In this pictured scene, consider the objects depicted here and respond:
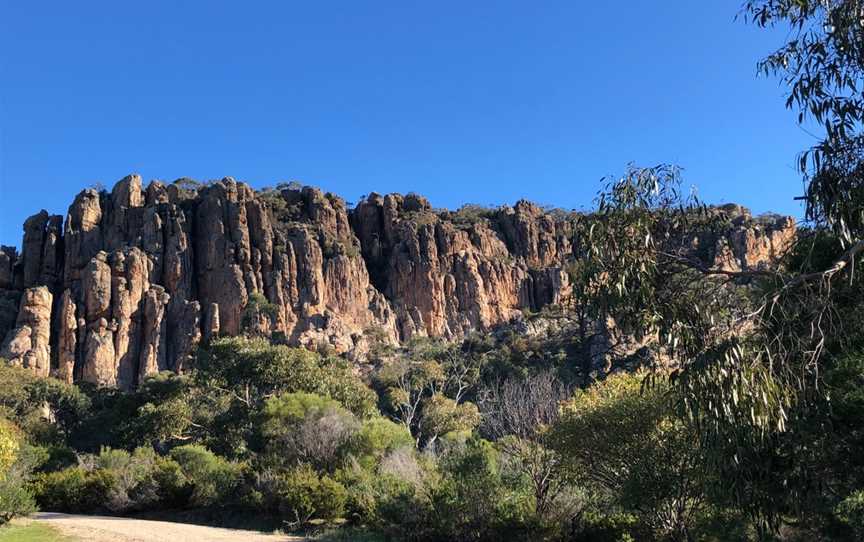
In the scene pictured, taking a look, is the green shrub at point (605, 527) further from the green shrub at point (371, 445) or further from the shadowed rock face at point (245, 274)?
the shadowed rock face at point (245, 274)

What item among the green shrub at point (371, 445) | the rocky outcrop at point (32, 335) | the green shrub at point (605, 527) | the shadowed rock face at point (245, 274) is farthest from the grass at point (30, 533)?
the rocky outcrop at point (32, 335)

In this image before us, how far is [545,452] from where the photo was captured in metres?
15.9

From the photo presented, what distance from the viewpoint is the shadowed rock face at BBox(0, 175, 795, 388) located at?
60594mm

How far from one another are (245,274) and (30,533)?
5284 cm

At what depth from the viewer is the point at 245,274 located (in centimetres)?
6719

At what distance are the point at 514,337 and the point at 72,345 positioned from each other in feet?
142

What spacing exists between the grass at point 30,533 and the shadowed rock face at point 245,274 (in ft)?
138

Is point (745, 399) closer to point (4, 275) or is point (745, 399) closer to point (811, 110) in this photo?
point (811, 110)

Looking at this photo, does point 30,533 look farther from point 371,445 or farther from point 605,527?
point 605,527

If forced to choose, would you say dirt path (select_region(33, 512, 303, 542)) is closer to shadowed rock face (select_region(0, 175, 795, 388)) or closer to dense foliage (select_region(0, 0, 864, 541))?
dense foliage (select_region(0, 0, 864, 541))

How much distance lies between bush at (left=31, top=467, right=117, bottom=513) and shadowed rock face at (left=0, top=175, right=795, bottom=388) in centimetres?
3335

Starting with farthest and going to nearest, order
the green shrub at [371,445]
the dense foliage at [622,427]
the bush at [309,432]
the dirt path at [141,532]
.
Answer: the bush at [309,432] → the green shrub at [371,445] → the dirt path at [141,532] → the dense foliage at [622,427]

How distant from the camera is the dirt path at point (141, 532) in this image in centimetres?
1590

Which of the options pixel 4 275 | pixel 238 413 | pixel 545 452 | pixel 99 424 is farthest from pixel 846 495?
pixel 4 275
